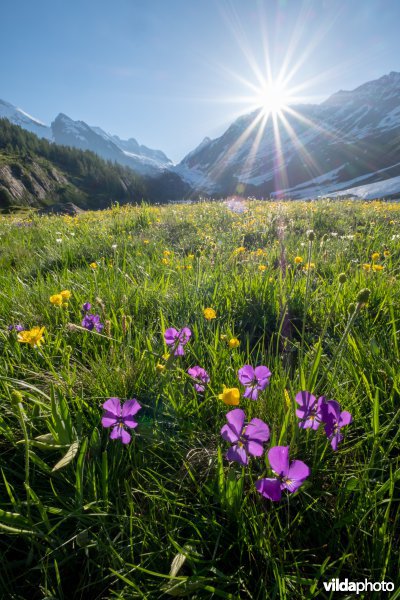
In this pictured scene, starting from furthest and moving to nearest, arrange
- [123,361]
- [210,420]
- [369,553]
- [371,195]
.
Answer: [371,195] → [123,361] → [210,420] → [369,553]

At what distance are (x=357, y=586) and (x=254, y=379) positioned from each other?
26.7 inches

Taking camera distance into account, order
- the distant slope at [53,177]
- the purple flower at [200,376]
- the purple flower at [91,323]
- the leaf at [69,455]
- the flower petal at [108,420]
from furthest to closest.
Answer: the distant slope at [53,177] < the purple flower at [91,323] < the purple flower at [200,376] < the flower petal at [108,420] < the leaf at [69,455]

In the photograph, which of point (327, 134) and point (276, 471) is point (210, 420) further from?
point (327, 134)

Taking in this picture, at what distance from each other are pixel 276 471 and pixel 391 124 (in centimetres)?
21317

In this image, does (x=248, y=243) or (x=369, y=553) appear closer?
(x=369, y=553)

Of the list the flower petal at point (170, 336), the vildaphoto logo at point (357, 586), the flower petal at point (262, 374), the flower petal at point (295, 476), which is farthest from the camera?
the flower petal at point (170, 336)

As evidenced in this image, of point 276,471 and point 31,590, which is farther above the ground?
point 276,471

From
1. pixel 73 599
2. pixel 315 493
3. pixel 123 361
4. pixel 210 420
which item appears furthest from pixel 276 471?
pixel 123 361

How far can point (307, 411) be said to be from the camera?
112 centimetres

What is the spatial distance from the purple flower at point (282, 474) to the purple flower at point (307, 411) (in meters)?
0.17

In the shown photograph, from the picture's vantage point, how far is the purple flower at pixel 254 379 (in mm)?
1281

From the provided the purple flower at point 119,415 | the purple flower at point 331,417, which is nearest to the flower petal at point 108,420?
the purple flower at point 119,415

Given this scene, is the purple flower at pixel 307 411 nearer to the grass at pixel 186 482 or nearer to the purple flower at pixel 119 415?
the grass at pixel 186 482

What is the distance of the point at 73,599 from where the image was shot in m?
0.96
